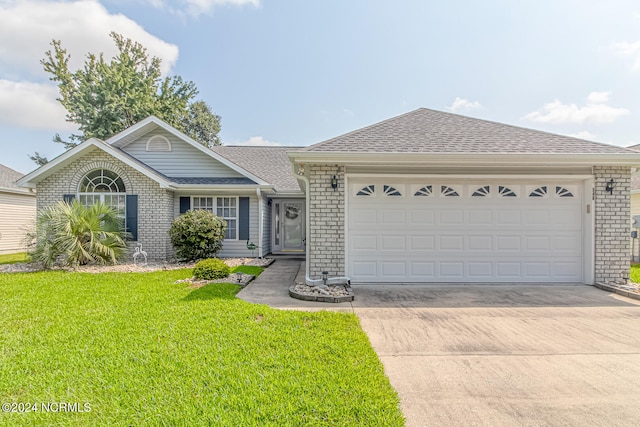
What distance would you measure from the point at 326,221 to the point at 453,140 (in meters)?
3.58

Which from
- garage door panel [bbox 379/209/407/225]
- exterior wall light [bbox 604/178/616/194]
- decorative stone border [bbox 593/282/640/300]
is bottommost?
decorative stone border [bbox 593/282/640/300]

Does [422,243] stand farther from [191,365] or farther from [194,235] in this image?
[194,235]

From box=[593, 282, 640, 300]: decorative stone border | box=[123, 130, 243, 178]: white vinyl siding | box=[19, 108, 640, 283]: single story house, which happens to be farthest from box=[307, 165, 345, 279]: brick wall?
box=[123, 130, 243, 178]: white vinyl siding

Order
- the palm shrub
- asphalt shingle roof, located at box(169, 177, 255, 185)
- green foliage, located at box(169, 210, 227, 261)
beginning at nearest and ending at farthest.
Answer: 1. the palm shrub
2. green foliage, located at box(169, 210, 227, 261)
3. asphalt shingle roof, located at box(169, 177, 255, 185)

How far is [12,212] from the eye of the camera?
15.4 meters

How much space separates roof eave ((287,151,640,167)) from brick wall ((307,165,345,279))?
34 cm

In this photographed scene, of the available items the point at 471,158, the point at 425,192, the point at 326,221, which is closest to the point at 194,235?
the point at 326,221

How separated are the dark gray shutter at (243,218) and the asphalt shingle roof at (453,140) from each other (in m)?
6.13

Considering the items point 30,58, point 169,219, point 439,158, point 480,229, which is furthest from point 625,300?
point 30,58

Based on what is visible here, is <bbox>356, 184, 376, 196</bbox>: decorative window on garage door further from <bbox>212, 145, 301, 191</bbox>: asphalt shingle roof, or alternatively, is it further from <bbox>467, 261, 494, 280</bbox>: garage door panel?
<bbox>212, 145, 301, 191</bbox>: asphalt shingle roof

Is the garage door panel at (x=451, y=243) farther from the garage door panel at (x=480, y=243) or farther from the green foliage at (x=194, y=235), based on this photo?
the green foliage at (x=194, y=235)

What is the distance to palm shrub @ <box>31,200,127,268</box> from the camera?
360 inches

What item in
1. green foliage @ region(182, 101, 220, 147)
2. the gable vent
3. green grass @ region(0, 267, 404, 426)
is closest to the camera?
green grass @ region(0, 267, 404, 426)

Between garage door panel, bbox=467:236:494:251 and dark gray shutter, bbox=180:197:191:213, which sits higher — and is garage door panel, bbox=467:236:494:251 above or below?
below
